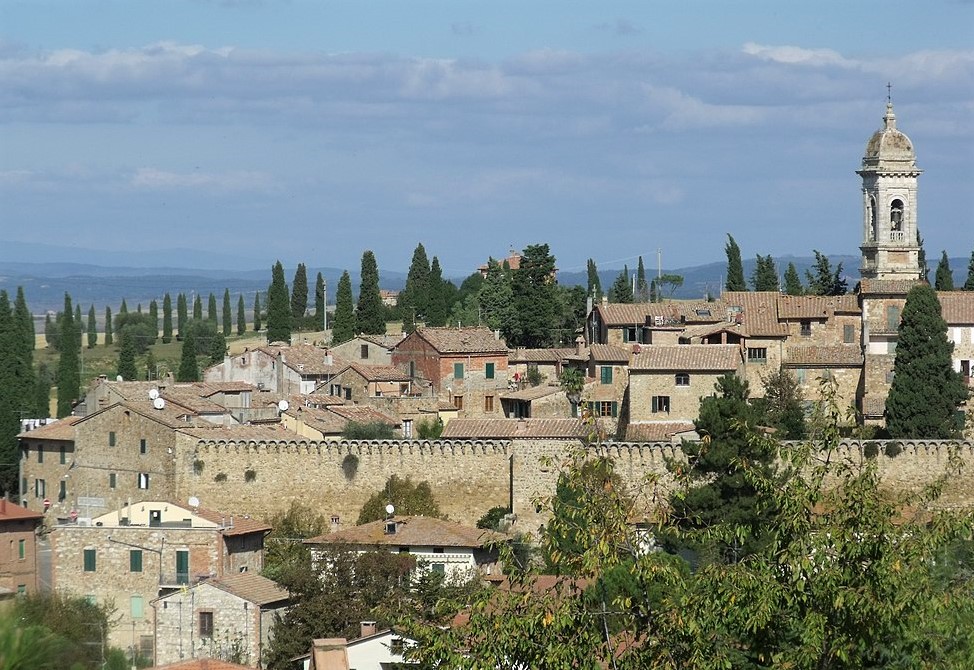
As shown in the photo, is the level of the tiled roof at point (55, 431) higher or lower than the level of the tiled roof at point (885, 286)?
lower

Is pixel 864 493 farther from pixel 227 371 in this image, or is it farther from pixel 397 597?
pixel 227 371

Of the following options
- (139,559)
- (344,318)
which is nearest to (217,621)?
(139,559)

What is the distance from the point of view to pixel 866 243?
73562mm

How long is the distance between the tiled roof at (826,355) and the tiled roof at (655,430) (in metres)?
8.04

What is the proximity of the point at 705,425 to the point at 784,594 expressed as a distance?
100 feet

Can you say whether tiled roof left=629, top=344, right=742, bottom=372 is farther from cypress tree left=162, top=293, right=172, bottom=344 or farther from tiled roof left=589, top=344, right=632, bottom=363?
cypress tree left=162, top=293, right=172, bottom=344

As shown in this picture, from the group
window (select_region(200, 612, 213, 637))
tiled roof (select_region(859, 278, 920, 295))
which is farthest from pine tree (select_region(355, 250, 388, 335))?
window (select_region(200, 612, 213, 637))

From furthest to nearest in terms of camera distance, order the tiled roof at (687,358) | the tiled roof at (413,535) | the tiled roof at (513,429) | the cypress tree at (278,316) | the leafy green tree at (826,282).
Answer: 1. the cypress tree at (278,316)
2. the leafy green tree at (826,282)
3. the tiled roof at (687,358)
4. the tiled roof at (513,429)
5. the tiled roof at (413,535)

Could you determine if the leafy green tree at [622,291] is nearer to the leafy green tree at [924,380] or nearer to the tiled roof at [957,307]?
the tiled roof at [957,307]

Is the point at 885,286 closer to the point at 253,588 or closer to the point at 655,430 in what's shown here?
the point at 655,430

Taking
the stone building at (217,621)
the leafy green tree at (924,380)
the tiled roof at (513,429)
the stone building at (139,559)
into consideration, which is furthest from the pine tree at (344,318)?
the stone building at (217,621)

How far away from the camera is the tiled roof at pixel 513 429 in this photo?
174 feet

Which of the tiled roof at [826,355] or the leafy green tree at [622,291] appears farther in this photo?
the leafy green tree at [622,291]

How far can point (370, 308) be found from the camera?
86.5 meters
